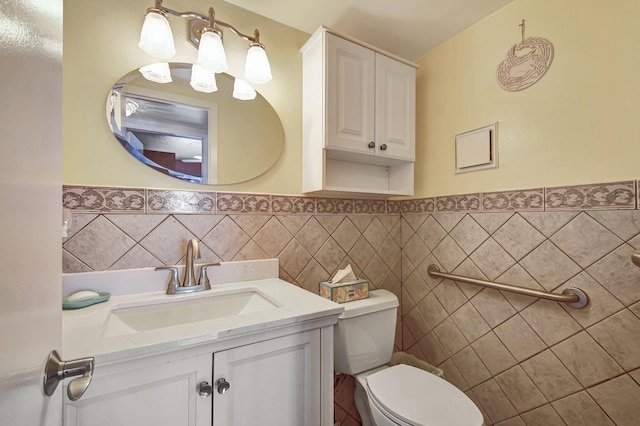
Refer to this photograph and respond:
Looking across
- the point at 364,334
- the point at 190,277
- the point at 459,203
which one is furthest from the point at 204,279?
the point at 459,203

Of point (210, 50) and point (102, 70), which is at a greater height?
point (210, 50)

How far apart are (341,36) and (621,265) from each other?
151cm

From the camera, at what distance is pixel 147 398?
2.14 ft

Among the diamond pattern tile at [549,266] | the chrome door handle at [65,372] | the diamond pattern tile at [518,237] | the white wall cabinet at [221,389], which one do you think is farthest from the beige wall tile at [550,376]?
the chrome door handle at [65,372]

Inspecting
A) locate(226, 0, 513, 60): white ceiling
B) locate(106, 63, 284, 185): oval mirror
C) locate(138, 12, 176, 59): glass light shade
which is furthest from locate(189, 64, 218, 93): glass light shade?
locate(226, 0, 513, 60): white ceiling

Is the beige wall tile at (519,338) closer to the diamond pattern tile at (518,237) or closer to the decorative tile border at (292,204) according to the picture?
the diamond pattern tile at (518,237)

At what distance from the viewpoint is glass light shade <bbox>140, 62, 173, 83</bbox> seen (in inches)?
43.3

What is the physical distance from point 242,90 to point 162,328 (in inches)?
42.2

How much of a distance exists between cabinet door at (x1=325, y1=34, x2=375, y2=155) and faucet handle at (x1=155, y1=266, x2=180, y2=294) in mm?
875

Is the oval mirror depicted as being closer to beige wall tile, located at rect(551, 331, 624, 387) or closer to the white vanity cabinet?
the white vanity cabinet

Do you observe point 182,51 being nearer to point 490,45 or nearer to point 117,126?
point 117,126

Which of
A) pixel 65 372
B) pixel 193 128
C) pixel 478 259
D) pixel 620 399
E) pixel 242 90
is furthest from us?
pixel 478 259

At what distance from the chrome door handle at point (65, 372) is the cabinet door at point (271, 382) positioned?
0.32m

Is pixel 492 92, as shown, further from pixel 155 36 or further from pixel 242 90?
pixel 155 36
